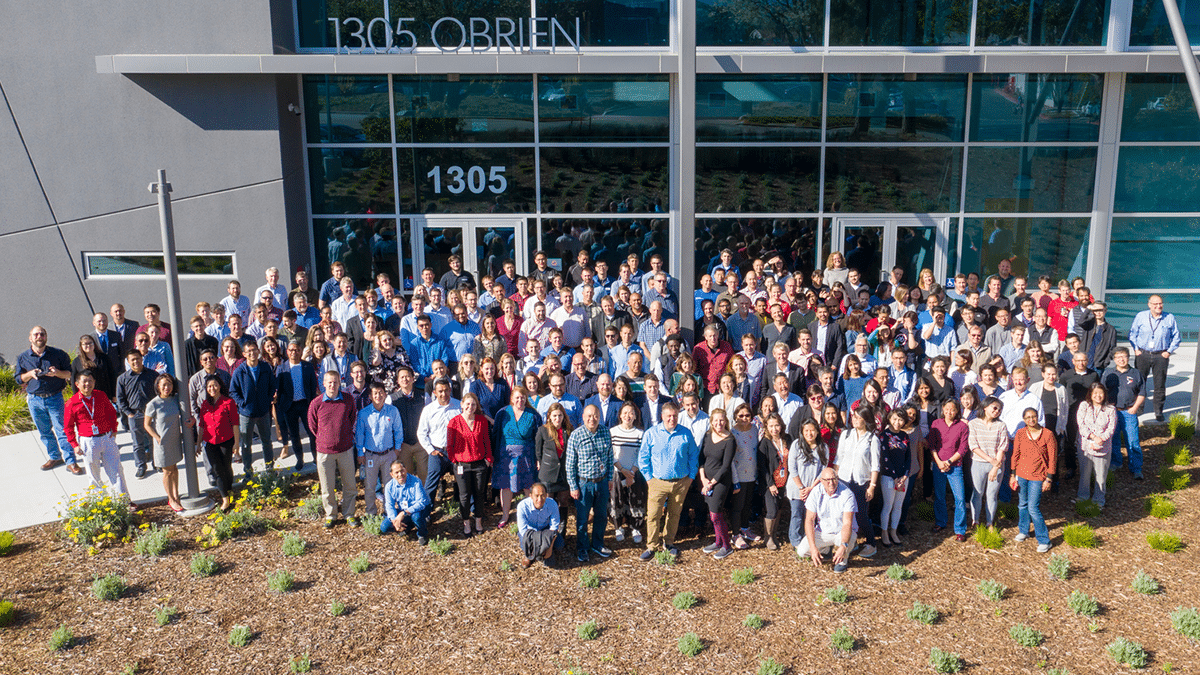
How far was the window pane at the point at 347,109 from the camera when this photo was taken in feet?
49.1

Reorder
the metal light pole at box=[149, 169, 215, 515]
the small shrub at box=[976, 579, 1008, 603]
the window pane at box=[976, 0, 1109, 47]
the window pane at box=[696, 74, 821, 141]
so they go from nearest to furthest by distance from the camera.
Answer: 1. the small shrub at box=[976, 579, 1008, 603]
2. the metal light pole at box=[149, 169, 215, 515]
3. the window pane at box=[976, 0, 1109, 47]
4. the window pane at box=[696, 74, 821, 141]

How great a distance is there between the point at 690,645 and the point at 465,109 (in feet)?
34.3

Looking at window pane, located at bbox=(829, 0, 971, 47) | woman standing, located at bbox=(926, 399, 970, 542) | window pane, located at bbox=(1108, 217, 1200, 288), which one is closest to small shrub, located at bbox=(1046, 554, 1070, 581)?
woman standing, located at bbox=(926, 399, 970, 542)

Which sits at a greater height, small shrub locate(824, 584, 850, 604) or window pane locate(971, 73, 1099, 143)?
window pane locate(971, 73, 1099, 143)

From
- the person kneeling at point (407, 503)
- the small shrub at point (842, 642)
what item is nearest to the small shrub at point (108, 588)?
the person kneeling at point (407, 503)

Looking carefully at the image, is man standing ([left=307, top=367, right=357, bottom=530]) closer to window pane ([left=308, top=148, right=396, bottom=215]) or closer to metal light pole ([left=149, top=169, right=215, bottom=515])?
metal light pole ([left=149, top=169, right=215, bottom=515])

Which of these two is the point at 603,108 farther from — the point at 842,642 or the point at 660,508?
the point at 842,642

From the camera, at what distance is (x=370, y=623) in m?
7.89

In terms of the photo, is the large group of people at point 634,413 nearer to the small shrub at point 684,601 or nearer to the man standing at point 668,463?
the man standing at point 668,463

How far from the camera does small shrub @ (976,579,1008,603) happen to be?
8.19 meters

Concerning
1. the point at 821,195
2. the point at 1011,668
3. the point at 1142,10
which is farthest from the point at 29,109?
the point at 1142,10

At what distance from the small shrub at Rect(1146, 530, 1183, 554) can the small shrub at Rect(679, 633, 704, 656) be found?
4.80 metres

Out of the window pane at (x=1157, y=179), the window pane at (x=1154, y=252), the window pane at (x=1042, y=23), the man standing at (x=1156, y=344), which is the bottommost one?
the man standing at (x=1156, y=344)

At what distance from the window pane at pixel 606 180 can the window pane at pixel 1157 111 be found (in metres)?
7.74
